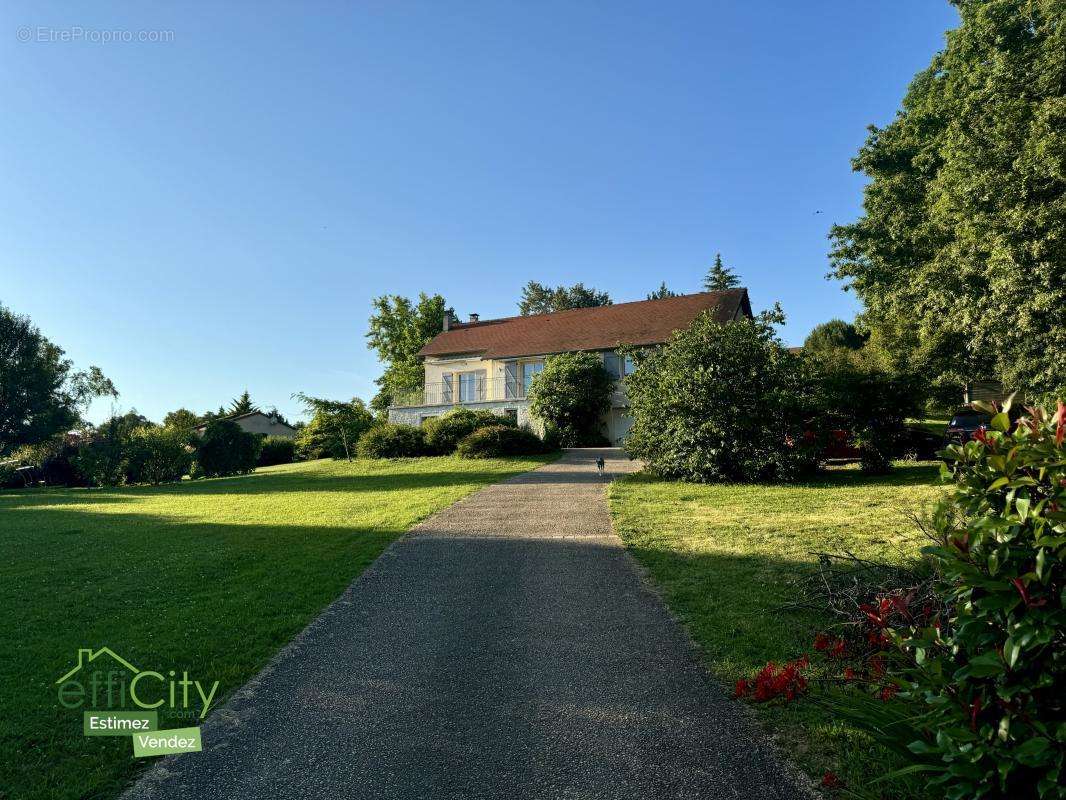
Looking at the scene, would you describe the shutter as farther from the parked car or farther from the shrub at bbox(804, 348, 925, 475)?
the parked car

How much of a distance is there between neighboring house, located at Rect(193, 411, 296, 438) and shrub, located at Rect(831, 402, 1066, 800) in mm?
57886

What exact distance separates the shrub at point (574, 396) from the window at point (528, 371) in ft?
8.80

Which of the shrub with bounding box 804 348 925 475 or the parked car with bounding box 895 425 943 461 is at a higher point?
the shrub with bounding box 804 348 925 475

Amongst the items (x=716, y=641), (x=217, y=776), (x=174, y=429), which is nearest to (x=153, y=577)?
(x=217, y=776)

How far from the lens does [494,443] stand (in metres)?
25.3

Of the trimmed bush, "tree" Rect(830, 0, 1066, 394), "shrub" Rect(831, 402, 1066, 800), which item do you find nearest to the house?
"tree" Rect(830, 0, 1066, 394)

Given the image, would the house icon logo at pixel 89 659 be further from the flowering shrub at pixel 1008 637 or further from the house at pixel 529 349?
the house at pixel 529 349

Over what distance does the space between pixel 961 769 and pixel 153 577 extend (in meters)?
9.32

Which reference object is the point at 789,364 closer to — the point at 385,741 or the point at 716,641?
the point at 716,641

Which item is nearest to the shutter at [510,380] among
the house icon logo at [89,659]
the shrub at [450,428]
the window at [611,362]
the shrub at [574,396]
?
the shrub at [574,396]

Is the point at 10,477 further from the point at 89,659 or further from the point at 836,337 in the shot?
the point at 836,337

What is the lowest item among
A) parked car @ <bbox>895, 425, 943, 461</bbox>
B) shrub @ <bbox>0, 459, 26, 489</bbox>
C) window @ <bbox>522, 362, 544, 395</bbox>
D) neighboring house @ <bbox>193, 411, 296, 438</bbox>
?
shrub @ <bbox>0, 459, 26, 489</bbox>

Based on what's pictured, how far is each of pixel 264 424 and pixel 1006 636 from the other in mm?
65293

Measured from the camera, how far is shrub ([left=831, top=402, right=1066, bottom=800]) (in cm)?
210
